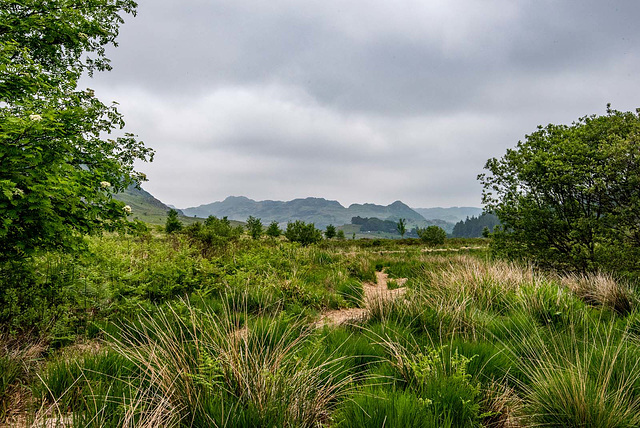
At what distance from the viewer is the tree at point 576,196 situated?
21.6 ft

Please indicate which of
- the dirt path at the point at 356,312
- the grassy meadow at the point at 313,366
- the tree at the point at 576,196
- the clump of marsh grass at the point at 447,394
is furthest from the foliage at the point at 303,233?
the clump of marsh grass at the point at 447,394

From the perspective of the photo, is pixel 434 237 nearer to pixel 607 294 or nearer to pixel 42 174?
pixel 607 294

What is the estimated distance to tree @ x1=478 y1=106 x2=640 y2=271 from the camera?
259 inches

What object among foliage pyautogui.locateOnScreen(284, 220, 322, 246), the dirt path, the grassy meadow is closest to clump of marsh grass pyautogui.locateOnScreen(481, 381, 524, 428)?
the grassy meadow

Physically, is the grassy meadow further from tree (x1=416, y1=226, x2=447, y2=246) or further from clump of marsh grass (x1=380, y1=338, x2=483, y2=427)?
tree (x1=416, y1=226, x2=447, y2=246)

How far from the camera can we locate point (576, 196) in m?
7.90

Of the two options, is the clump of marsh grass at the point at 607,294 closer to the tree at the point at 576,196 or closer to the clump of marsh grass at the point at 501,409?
the tree at the point at 576,196

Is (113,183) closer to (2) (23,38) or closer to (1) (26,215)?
(1) (26,215)

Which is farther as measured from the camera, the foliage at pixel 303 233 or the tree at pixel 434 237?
the tree at pixel 434 237

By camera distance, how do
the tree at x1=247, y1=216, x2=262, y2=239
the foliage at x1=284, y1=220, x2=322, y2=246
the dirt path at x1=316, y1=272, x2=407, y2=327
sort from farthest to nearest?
1. the tree at x1=247, y1=216, x2=262, y2=239
2. the foliage at x1=284, y1=220, x2=322, y2=246
3. the dirt path at x1=316, y1=272, x2=407, y2=327

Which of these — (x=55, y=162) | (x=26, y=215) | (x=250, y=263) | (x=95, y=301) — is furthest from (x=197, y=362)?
(x=250, y=263)

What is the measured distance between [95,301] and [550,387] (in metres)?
5.50

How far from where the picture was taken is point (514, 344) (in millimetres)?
3457

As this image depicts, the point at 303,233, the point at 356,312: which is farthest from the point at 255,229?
the point at 356,312
